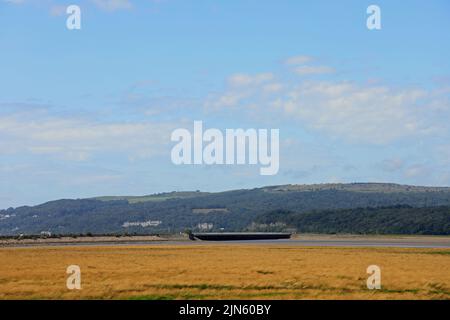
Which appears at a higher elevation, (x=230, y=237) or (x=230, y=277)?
(x=230, y=277)

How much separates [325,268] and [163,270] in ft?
45.8

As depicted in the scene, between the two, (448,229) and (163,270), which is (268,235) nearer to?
(448,229)

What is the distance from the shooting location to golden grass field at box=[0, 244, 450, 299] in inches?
1713

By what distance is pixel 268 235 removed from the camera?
5433 inches

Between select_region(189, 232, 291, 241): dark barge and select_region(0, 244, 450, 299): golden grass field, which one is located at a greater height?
select_region(0, 244, 450, 299): golden grass field

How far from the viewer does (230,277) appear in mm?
52688

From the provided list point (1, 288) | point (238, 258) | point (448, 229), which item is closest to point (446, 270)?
point (238, 258)

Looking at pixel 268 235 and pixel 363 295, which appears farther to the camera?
pixel 268 235

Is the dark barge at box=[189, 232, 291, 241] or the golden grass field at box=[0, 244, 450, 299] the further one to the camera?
the dark barge at box=[189, 232, 291, 241]

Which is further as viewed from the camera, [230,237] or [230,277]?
[230,237]
